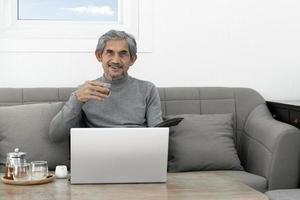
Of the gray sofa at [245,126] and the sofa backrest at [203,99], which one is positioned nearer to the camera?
the gray sofa at [245,126]

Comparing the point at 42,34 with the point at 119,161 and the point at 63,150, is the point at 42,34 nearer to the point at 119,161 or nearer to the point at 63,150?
the point at 63,150

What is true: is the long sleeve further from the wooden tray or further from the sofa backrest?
the wooden tray

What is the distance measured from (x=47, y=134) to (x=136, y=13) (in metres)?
1.02

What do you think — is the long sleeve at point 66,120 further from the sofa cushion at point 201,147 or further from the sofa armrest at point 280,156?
the sofa armrest at point 280,156

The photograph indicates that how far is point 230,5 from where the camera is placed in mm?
3330

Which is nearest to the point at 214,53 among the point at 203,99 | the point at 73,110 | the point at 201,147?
the point at 203,99

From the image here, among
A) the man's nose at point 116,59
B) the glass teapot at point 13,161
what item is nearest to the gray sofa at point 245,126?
the man's nose at point 116,59

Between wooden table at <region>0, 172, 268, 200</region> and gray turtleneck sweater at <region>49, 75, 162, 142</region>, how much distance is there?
2.53 ft

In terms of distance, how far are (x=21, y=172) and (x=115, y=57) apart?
97 cm

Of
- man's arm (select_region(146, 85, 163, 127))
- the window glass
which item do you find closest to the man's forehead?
man's arm (select_region(146, 85, 163, 127))

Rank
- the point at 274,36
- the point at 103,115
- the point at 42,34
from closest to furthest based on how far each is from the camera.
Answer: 1. the point at 103,115
2. the point at 42,34
3. the point at 274,36

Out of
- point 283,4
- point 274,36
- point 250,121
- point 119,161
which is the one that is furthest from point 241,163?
point 119,161

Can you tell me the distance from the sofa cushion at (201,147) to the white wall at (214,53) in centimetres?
51

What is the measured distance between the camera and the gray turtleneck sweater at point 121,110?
103 inches
